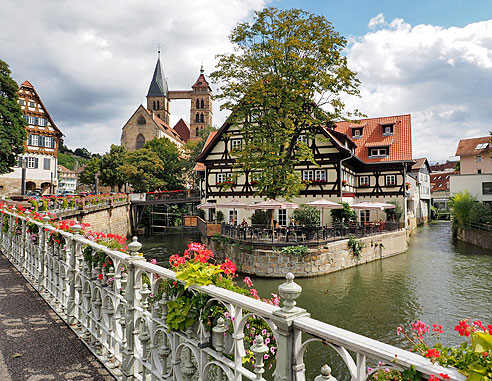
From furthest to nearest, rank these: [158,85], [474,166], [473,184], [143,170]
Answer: [158,85]
[474,166]
[143,170]
[473,184]

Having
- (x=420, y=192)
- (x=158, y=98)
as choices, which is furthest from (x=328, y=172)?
(x=158, y=98)

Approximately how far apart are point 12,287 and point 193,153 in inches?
1871

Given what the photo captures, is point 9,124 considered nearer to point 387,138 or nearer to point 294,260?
point 294,260

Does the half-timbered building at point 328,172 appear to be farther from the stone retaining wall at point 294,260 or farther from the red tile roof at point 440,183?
the red tile roof at point 440,183

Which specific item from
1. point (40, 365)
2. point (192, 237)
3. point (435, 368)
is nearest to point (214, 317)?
point (435, 368)

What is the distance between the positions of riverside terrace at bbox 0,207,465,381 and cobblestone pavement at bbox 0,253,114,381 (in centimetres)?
13

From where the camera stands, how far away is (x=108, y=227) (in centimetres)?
3256

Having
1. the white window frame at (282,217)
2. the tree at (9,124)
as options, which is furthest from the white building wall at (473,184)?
the tree at (9,124)

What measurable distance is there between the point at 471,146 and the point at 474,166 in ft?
9.78

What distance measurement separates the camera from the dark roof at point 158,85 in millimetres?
89188

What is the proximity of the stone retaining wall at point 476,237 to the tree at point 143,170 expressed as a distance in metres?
35.3

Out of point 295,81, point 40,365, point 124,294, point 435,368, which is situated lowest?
point 40,365

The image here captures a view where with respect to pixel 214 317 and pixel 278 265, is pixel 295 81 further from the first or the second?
pixel 214 317

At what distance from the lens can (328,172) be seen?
24938 millimetres
